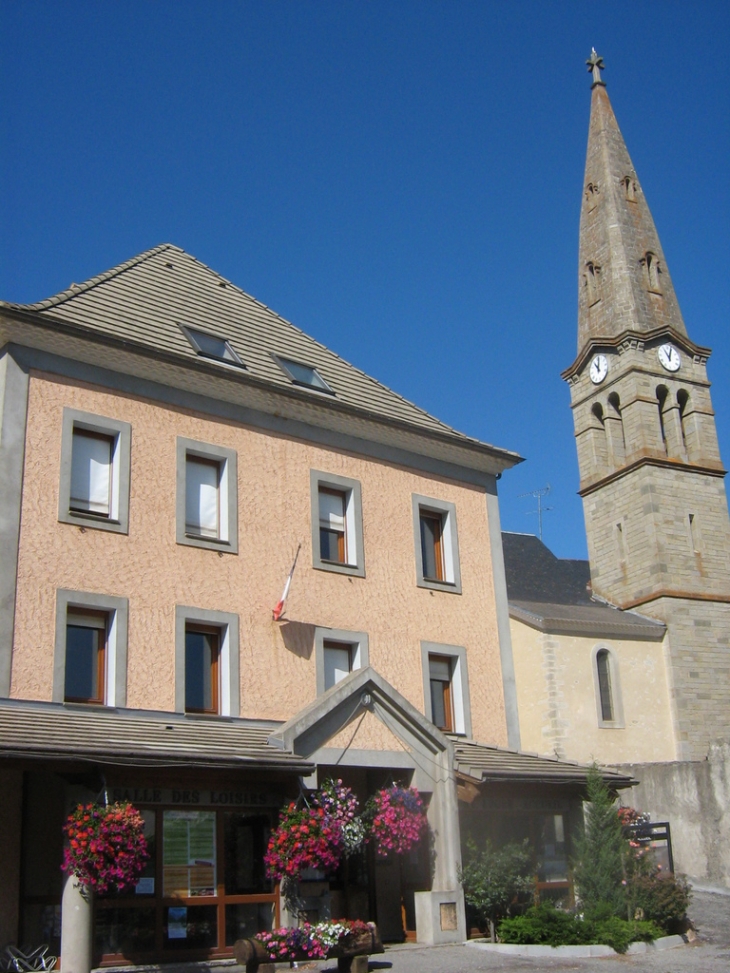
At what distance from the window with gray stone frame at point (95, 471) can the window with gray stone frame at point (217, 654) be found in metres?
1.78

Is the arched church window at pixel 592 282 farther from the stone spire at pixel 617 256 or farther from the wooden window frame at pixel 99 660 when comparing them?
the wooden window frame at pixel 99 660

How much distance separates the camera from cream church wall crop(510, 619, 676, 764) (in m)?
32.3

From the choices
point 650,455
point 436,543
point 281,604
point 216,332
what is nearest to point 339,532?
point 281,604

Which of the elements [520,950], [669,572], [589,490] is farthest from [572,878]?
[589,490]

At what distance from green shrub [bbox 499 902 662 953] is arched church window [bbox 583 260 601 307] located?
3172cm

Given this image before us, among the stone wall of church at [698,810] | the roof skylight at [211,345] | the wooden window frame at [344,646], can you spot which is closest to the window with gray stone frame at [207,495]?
the roof skylight at [211,345]

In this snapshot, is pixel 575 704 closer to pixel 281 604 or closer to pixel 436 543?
pixel 436 543

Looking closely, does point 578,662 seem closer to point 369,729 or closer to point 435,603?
point 435,603

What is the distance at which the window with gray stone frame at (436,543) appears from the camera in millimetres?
21047

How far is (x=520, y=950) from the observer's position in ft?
52.0

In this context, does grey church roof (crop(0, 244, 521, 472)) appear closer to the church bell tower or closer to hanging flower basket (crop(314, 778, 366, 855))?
hanging flower basket (crop(314, 778, 366, 855))

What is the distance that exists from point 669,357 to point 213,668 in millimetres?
29764

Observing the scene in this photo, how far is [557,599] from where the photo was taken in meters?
37.8

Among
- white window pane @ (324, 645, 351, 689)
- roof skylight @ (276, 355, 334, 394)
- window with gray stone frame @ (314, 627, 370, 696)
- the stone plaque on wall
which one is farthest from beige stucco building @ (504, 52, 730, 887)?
roof skylight @ (276, 355, 334, 394)
